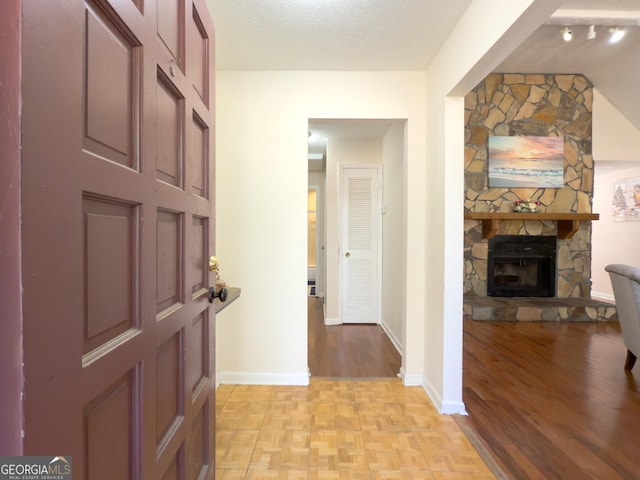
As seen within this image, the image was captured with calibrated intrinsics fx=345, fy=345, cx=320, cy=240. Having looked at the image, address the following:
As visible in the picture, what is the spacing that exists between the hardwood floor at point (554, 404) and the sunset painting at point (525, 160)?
2173 mm

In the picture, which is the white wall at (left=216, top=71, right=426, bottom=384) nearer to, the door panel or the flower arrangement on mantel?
the door panel

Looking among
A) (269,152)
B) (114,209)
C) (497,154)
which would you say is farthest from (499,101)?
(114,209)

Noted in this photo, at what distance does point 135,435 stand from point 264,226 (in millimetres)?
2028

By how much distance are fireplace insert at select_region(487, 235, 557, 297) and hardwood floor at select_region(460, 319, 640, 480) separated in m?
1.11

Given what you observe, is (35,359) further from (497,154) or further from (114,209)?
(497,154)

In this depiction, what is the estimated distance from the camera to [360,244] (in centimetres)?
457

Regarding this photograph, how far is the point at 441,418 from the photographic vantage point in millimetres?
2158

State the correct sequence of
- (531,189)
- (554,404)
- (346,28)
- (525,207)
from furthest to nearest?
(531,189)
(525,207)
(554,404)
(346,28)

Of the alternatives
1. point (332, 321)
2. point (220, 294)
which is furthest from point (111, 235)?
point (332, 321)

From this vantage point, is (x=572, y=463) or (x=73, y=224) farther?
(x=572, y=463)

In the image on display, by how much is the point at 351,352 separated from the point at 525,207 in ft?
10.7

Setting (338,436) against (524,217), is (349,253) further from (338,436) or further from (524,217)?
(338,436)

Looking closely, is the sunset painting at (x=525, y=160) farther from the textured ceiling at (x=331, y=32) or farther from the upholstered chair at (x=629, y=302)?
the textured ceiling at (x=331, y=32)

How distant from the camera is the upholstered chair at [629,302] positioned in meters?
2.60
